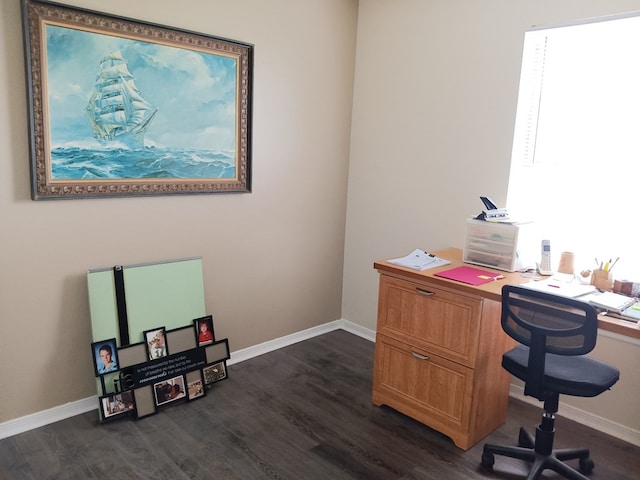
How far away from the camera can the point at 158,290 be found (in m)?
2.73

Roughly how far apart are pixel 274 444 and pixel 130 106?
6.21ft

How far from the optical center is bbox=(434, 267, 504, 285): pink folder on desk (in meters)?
2.34

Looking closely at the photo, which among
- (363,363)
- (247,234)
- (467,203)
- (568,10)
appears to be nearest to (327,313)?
(363,363)

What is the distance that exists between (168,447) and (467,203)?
221 cm

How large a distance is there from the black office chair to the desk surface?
0.09m

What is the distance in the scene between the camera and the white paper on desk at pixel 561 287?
7.16 feet

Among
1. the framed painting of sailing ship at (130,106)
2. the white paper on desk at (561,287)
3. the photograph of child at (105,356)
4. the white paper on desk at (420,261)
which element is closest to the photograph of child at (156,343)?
the photograph of child at (105,356)

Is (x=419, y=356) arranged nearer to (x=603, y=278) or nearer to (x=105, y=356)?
(x=603, y=278)

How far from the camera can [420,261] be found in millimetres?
2650

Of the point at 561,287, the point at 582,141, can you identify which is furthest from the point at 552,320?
the point at 582,141

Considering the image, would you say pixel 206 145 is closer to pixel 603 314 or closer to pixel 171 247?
pixel 171 247

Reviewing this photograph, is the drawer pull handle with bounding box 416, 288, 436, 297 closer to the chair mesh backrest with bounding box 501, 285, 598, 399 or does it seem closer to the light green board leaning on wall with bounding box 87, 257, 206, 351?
the chair mesh backrest with bounding box 501, 285, 598, 399

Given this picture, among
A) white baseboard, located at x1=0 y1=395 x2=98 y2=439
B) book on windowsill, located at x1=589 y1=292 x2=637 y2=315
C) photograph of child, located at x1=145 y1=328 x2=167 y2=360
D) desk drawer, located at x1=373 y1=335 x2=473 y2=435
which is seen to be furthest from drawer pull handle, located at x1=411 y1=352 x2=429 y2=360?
white baseboard, located at x1=0 y1=395 x2=98 y2=439

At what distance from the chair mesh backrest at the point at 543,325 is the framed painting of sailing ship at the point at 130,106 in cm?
181
